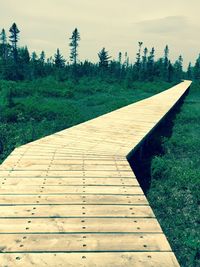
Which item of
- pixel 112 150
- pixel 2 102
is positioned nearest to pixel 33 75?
pixel 2 102

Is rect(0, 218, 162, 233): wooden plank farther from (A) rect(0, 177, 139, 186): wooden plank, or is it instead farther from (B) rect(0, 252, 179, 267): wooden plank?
(A) rect(0, 177, 139, 186): wooden plank

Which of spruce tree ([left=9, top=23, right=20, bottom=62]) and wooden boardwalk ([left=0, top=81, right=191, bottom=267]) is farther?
spruce tree ([left=9, top=23, right=20, bottom=62])

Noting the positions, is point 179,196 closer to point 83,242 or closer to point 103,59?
point 83,242

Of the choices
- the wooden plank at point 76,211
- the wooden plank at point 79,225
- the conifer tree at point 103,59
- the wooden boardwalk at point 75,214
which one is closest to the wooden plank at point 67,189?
the wooden boardwalk at point 75,214

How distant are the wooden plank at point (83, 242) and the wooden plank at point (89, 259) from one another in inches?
3.0

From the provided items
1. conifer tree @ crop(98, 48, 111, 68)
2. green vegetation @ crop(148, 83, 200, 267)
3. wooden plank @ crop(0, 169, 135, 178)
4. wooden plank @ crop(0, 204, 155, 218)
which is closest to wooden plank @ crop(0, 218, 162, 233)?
wooden plank @ crop(0, 204, 155, 218)

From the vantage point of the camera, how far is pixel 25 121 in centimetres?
1409

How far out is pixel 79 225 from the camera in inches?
133

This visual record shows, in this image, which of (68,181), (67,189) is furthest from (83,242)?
(68,181)

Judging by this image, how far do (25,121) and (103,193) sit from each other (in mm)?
10548

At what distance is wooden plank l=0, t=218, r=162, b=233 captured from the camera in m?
3.26

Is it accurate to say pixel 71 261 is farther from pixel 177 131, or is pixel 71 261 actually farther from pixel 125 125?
pixel 177 131

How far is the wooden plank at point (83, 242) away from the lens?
2.93 metres

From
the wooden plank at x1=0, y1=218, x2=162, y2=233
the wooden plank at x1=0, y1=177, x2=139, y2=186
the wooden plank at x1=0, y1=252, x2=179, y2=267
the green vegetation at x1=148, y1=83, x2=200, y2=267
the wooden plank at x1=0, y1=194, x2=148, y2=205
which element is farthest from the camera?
the green vegetation at x1=148, y1=83, x2=200, y2=267
